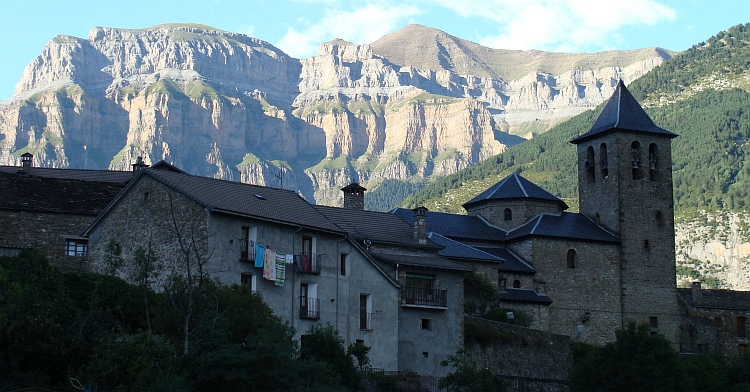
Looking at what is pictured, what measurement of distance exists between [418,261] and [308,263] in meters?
7.08

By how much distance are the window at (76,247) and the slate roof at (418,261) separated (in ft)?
43.0

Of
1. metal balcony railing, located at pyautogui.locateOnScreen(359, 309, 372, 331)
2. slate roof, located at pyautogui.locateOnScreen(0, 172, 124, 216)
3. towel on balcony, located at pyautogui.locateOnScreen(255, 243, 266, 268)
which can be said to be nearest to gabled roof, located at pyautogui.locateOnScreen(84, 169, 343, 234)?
towel on balcony, located at pyautogui.locateOnScreen(255, 243, 266, 268)

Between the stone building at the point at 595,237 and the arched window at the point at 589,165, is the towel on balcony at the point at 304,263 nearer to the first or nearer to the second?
the stone building at the point at 595,237

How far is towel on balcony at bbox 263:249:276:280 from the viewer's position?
4497 cm

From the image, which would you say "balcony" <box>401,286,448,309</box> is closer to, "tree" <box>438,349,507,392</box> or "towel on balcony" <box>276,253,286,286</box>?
"tree" <box>438,349,507,392</box>

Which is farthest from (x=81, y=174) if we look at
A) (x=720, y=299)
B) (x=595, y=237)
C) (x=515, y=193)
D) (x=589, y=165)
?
(x=720, y=299)

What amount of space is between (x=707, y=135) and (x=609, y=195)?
79873 mm

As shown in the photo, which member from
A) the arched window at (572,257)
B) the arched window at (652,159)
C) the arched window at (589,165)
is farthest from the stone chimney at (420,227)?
the arched window at (652,159)

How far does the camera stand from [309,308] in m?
47.4

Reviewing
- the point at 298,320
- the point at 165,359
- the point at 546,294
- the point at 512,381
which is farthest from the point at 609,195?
the point at 165,359

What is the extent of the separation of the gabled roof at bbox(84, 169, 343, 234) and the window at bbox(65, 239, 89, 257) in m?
1.59

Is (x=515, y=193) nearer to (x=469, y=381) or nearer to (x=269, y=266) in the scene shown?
(x=469, y=381)

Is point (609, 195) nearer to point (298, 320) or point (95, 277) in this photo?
point (298, 320)

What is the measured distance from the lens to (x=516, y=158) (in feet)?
594
